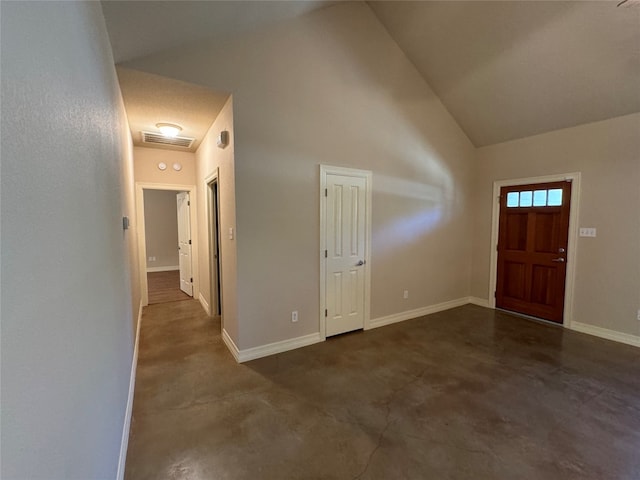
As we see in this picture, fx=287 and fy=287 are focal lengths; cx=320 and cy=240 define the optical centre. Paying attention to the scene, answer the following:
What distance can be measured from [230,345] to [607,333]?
4.75 meters

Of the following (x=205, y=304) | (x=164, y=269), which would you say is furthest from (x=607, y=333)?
(x=164, y=269)

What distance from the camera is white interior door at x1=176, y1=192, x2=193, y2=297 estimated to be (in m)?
5.28

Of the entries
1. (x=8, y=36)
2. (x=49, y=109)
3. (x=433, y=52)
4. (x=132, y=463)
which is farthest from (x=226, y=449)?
(x=433, y=52)

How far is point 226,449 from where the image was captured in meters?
1.91

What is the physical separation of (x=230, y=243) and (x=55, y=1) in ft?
8.01

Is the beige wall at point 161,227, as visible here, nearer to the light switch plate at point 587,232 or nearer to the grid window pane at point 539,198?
the grid window pane at point 539,198

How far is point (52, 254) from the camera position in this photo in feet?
2.50

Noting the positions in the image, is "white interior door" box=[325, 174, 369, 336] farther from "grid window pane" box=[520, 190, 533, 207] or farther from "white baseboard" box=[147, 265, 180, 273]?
"white baseboard" box=[147, 265, 180, 273]

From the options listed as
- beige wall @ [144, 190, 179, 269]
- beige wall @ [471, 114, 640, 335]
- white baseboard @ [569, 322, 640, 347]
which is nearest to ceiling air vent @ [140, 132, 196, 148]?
beige wall @ [144, 190, 179, 269]

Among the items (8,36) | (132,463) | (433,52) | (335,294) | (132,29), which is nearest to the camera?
(8,36)

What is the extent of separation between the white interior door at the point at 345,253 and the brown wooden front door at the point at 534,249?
8.57 ft

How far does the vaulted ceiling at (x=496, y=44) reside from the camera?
226 centimetres

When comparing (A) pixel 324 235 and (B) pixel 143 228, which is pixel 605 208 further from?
(B) pixel 143 228

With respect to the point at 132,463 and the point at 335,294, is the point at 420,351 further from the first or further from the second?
the point at 132,463
